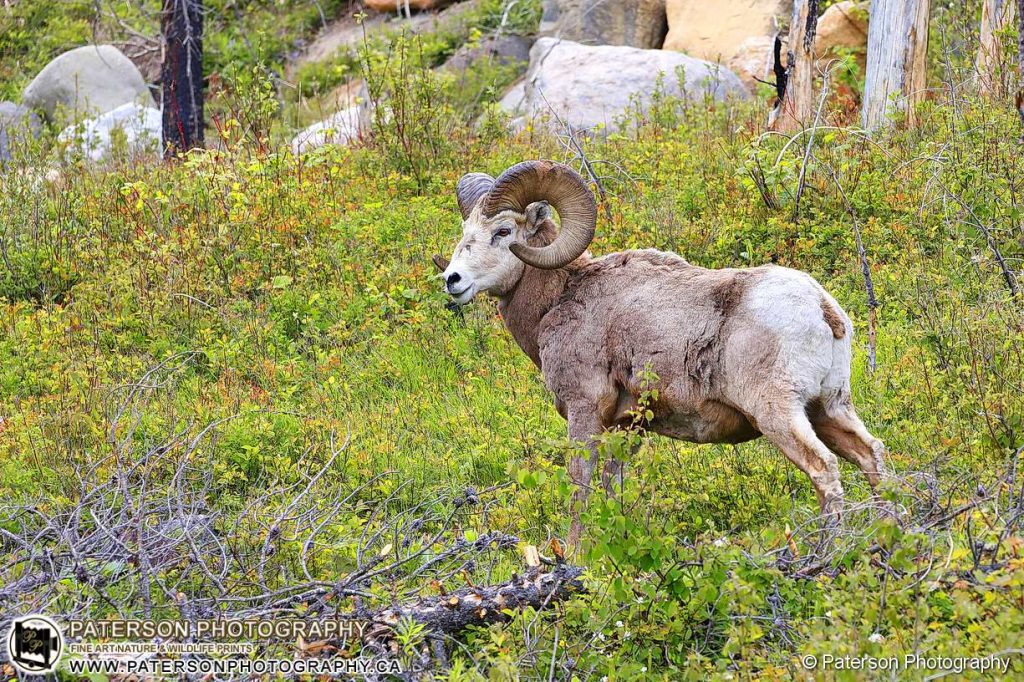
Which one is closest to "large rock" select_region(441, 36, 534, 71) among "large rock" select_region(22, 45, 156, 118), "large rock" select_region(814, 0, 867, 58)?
"large rock" select_region(22, 45, 156, 118)

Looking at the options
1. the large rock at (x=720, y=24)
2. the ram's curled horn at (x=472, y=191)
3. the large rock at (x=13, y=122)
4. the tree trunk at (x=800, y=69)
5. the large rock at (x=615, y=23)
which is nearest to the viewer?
the ram's curled horn at (x=472, y=191)

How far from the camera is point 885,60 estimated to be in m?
12.7

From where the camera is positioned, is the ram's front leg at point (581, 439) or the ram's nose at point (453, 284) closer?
the ram's front leg at point (581, 439)

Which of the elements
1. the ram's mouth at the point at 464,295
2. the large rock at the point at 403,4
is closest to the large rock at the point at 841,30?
the large rock at the point at 403,4

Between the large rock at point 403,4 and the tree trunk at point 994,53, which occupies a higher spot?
the tree trunk at point 994,53

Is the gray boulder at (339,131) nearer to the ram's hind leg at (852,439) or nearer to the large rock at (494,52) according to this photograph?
the large rock at (494,52)

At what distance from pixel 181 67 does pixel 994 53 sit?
9791mm

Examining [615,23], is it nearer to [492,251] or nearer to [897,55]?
[897,55]

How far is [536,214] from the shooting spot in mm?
7594

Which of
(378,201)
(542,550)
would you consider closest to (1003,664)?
→ (542,550)

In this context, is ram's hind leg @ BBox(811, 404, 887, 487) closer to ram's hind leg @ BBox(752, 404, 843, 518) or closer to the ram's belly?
ram's hind leg @ BBox(752, 404, 843, 518)

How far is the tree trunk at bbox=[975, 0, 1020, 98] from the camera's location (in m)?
11.3

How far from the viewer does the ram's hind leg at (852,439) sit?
6.29m

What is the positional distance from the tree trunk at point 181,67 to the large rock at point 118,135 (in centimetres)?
37
